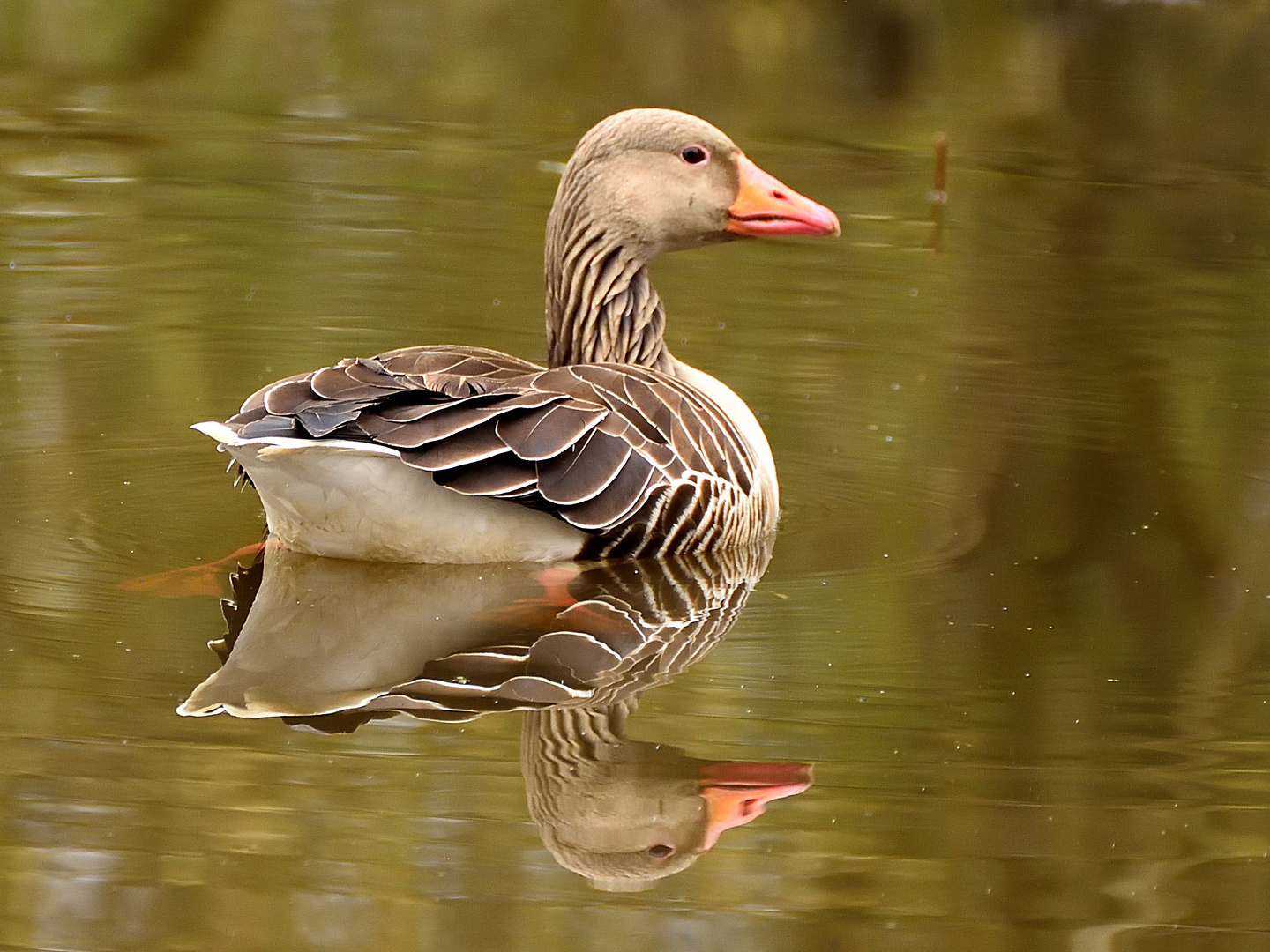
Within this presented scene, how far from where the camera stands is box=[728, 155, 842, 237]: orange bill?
827 centimetres

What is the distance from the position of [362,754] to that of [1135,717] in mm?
2374

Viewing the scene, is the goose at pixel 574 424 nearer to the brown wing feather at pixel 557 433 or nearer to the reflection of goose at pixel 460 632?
the brown wing feather at pixel 557 433

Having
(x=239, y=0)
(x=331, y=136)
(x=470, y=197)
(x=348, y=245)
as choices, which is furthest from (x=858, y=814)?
(x=239, y=0)

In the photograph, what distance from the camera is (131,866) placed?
16.1 feet

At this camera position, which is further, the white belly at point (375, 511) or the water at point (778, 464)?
the white belly at point (375, 511)

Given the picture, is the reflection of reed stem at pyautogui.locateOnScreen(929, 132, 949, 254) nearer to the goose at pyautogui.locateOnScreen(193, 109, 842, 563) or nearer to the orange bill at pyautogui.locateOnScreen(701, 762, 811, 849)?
the goose at pyautogui.locateOnScreen(193, 109, 842, 563)

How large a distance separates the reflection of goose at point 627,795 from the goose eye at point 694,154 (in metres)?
2.91

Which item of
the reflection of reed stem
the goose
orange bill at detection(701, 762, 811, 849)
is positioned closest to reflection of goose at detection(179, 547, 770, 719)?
the goose

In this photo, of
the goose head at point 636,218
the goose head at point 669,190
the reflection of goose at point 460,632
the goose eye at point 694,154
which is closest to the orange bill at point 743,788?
the reflection of goose at point 460,632

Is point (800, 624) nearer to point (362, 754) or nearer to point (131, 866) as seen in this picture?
point (362, 754)

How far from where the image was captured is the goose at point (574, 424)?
6.84 meters

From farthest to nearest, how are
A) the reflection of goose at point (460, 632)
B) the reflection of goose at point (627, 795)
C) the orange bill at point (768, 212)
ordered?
the orange bill at point (768, 212) → the reflection of goose at point (460, 632) → the reflection of goose at point (627, 795)

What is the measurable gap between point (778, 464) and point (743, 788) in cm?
366

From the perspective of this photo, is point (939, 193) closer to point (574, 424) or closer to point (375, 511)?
point (574, 424)
